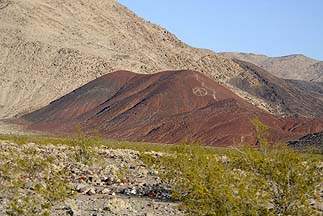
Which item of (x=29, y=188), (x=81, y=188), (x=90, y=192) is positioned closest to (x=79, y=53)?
(x=81, y=188)

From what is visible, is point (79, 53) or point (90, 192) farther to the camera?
point (79, 53)

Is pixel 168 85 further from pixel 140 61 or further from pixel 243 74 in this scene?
pixel 243 74

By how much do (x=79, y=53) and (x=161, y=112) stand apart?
3494cm

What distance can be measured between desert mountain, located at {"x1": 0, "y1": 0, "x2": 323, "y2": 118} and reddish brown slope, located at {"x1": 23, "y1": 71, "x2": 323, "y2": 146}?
9540 millimetres

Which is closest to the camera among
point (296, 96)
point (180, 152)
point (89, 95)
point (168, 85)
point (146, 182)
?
point (180, 152)

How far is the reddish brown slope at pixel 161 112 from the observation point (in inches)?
2761

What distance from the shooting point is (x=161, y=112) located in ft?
258

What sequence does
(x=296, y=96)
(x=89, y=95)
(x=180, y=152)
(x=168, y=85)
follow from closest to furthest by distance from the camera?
1. (x=180, y=152)
2. (x=168, y=85)
3. (x=89, y=95)
4. (x=296, y=96)

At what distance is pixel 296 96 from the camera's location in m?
120

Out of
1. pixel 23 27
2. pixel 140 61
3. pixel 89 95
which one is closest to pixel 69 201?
pixel 89 95

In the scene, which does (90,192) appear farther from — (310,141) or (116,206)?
(310,141)

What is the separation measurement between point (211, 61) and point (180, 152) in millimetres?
100708

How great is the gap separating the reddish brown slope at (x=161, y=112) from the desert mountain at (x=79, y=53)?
9.54 metres

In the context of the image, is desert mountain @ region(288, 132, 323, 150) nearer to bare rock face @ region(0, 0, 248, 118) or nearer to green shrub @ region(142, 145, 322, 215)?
bare rock face @ region(0, 0, 248, 118)
